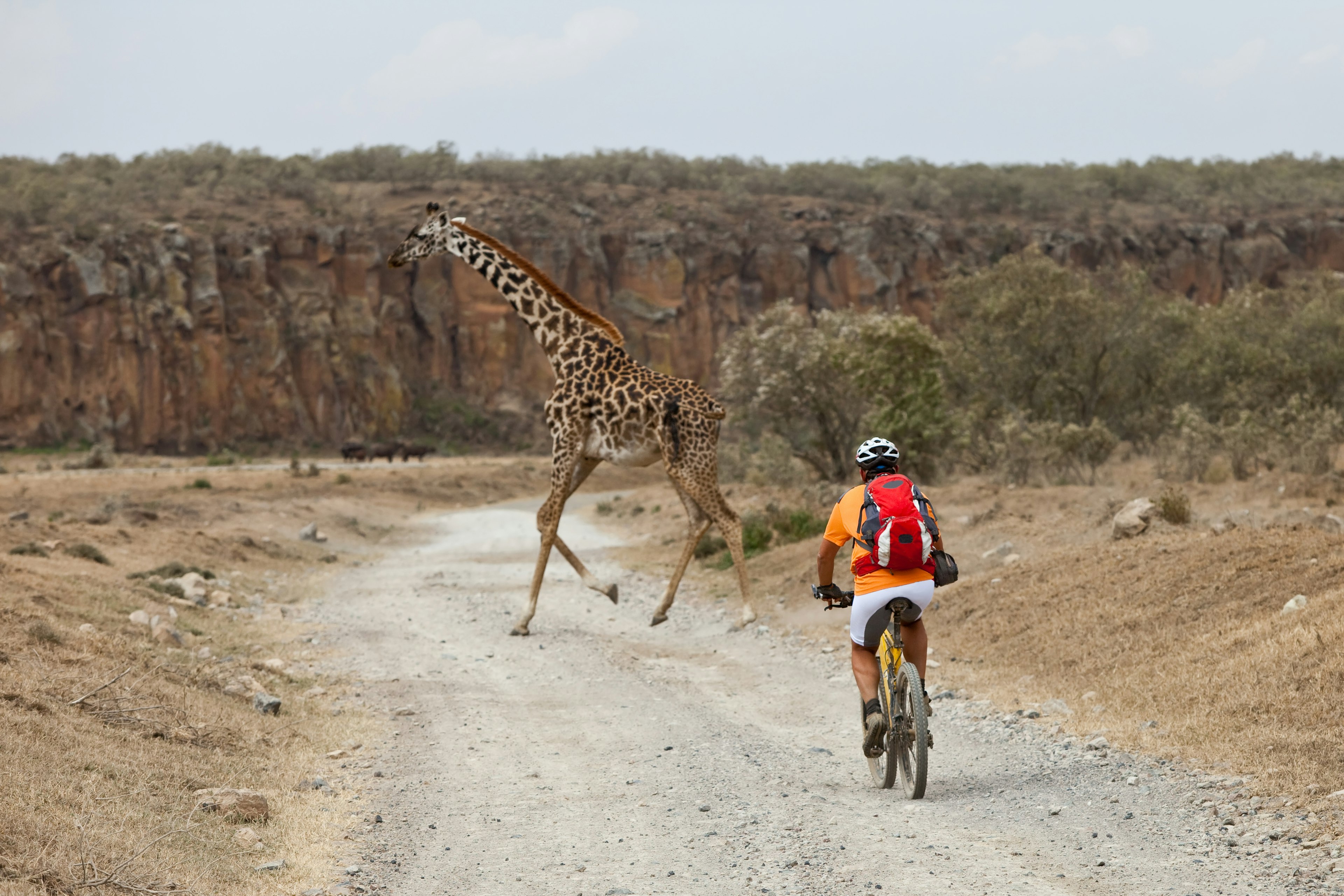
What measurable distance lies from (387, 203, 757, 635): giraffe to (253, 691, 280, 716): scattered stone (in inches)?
176

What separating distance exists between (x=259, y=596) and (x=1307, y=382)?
82.1 feet

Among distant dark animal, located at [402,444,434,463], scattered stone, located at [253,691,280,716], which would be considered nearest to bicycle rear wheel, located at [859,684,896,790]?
scattered stone, located at [253,691,280,716]

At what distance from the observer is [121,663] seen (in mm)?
9461

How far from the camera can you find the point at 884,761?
753 centimetres

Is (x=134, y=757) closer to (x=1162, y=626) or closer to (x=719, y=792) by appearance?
(x=719, y=792)

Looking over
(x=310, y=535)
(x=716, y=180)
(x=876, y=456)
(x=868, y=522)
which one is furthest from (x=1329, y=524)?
(x=716, y=180)

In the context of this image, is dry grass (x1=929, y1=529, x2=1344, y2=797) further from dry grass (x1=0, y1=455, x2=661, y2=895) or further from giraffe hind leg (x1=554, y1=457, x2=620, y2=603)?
dry grass (x1=0, y1=455, x2=661, y2=895)

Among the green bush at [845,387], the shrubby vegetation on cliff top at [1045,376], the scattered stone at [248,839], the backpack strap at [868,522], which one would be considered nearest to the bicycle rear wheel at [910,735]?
the backpack strap at [868,522]

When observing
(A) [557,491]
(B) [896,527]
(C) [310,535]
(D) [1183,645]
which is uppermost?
(B) [896,527]

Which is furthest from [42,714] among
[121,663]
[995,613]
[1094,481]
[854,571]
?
[1094,481]

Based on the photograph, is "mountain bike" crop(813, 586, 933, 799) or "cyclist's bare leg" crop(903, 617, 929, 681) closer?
"mountain bike" crop(813, 586, 933, 799)

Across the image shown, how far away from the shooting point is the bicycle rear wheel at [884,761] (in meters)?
7.18

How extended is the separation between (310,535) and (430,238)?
11.6 meters

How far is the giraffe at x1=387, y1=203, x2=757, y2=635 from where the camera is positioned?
46.6 ft
